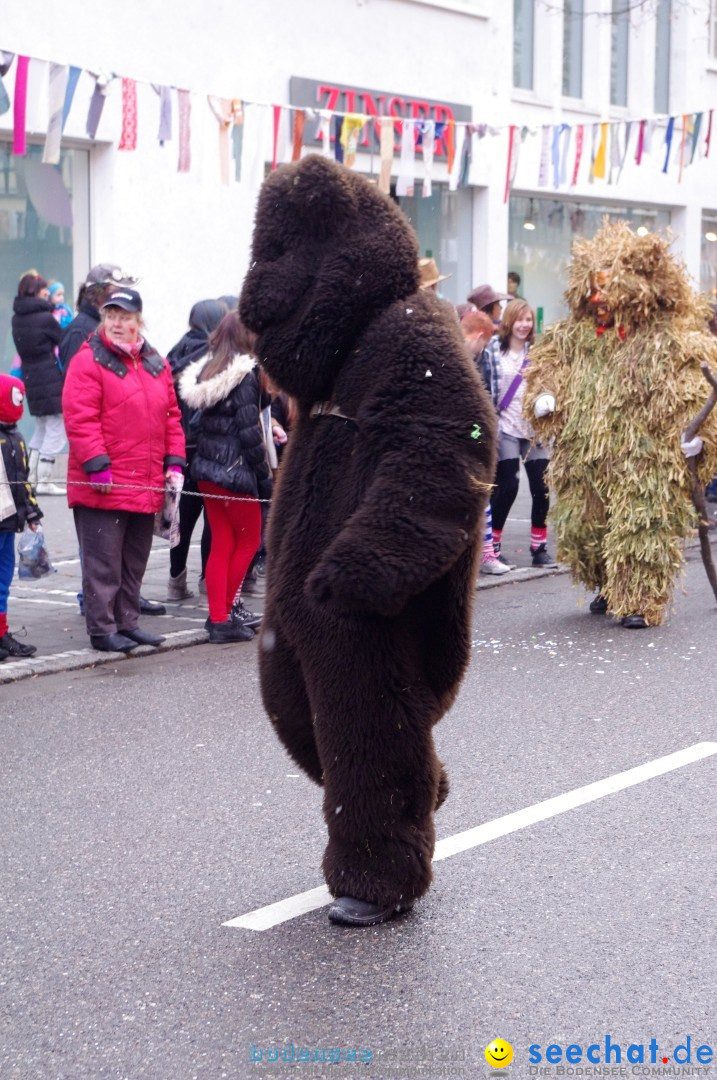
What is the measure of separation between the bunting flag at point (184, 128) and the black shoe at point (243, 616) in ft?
16.3

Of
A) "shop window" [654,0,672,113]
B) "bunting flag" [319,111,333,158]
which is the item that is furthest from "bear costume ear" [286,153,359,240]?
"shop window" [654,0,672,113]

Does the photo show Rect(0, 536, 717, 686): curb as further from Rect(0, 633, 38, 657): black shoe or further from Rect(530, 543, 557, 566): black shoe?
Rect(530, 543, 557, 566): black shoe

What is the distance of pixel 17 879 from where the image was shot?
14.6ft

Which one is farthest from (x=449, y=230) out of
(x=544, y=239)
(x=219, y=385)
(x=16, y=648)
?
(x=16, y=648)

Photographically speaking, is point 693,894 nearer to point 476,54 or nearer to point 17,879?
point 17,879

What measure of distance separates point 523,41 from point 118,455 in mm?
14646

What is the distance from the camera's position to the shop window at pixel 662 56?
894 inches

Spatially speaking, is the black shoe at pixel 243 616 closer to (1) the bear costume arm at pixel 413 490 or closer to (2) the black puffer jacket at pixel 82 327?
(2) the black puffer jacket at pixel 82 327

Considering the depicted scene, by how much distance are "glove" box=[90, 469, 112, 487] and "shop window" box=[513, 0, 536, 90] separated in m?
14.3

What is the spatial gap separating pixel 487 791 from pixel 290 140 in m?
9.74

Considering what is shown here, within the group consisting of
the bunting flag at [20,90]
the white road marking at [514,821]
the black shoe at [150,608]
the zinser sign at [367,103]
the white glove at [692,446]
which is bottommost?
the black shoe at [150,608]

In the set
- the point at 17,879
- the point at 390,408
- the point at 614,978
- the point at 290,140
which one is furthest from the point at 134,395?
the point at 290,140

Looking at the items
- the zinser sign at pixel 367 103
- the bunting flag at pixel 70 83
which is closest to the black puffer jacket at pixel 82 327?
the bunting flag at pixel 70 83

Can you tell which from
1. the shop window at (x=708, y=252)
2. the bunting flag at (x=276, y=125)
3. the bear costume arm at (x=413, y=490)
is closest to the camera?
the bear costume arm at (x=413, y=490)
